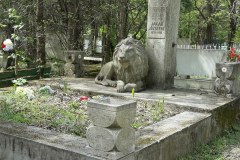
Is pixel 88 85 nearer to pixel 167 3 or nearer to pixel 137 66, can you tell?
pixel 137 66

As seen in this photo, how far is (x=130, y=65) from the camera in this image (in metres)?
7.80

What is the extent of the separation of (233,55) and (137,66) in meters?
2.51

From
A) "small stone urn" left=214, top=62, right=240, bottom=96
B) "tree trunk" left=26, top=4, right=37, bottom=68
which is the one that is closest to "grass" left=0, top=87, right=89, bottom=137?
"small stone urn" left=214, top=62, right=240, bottom=96

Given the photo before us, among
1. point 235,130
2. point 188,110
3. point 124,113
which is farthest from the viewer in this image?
point 235,130

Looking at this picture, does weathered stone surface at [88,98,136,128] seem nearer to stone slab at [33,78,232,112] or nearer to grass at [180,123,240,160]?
grass at [180,123,240,160]

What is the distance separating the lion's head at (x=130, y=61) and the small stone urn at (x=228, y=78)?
1.72m

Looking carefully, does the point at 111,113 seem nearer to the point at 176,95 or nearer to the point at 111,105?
the point at 111,105

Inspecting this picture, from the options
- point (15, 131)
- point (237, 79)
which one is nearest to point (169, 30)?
point (237, 79)

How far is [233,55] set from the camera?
853 centimetres

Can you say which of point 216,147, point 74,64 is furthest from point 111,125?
point 74,64

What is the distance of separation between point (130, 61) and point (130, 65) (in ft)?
0.39

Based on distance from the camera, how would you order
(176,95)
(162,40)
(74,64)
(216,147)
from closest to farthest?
(216,147) < (176,95) < (162,40) < (74,64)

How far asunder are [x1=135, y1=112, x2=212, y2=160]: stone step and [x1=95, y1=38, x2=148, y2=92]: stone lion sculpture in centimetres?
185

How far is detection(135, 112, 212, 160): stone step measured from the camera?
473cm
